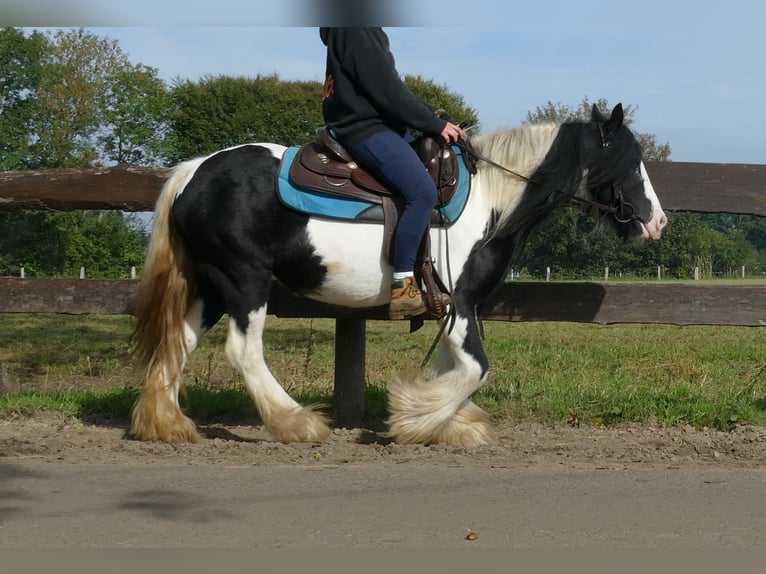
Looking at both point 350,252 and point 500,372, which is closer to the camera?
point 350,252

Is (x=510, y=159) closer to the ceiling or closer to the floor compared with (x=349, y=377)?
closer to the ceiling

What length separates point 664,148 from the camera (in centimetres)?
3509

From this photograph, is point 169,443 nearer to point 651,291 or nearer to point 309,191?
point 309,191

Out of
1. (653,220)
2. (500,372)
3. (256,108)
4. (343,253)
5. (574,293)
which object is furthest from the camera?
(256,108)

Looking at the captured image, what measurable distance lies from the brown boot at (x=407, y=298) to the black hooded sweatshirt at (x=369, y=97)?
88cm

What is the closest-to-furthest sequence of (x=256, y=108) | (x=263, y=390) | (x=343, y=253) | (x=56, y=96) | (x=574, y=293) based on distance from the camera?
1. (x=343, y=253)
2. (x=263, y=390)
3. (x=574, y=293)
4. (x=256, y=108)
5. (x=56, y=96)

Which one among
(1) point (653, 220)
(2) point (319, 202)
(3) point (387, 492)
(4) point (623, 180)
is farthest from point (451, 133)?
(3) point (387, 492)

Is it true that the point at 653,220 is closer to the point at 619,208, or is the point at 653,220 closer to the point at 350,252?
the point at 619,208

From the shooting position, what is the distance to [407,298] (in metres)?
5.34

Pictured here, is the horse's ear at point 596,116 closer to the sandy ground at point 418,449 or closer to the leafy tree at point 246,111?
the sandy ground at point 418,449

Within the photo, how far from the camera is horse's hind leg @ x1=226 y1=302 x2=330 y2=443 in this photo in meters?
5.42

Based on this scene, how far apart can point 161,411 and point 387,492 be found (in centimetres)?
199

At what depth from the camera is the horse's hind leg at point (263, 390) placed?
17.8 feet

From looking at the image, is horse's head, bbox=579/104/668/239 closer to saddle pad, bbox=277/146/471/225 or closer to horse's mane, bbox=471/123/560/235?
horse's mane, bbox=471/123/560/235
